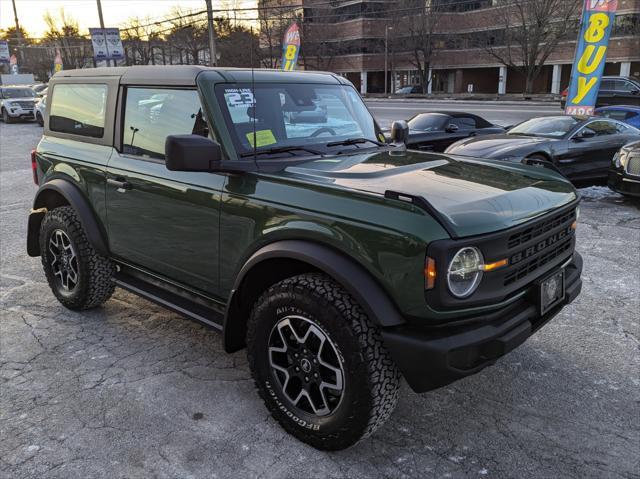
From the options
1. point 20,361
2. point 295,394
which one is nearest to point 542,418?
point 295,394

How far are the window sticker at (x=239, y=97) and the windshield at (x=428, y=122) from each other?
9.78m

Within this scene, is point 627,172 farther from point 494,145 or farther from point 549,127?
point 549,127

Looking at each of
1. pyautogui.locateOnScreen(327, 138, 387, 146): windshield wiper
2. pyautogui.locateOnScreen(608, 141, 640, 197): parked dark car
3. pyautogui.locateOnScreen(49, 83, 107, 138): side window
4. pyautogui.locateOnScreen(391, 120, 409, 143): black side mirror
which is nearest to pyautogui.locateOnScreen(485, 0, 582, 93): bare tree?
pyautogui.locateOnScreen(608, 141, 640, 197): parked dark car

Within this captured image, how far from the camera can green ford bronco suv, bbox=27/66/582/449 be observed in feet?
8.20

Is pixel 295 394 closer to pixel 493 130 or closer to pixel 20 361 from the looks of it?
pixel 20 361

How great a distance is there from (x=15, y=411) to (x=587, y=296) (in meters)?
4.56

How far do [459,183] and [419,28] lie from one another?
6173 centimetres

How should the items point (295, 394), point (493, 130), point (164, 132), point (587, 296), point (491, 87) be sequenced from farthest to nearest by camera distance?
point (491, 87), point (493, 130), point (587, 296), point (164, 132), point (295, 394)

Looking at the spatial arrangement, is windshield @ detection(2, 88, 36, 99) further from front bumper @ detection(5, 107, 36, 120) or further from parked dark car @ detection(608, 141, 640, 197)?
parked dark car @ detection(608, 141, 640, 197)

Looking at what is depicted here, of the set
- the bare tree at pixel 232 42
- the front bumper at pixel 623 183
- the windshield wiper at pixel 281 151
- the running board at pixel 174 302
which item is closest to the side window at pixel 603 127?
the front bumper at pixel 623 183

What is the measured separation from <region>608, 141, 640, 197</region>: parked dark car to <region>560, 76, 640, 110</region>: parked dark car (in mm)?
15548

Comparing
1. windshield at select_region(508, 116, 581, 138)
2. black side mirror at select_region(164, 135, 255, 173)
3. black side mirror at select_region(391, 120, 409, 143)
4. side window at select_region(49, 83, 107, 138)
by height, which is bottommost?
windshield at select_region(508, 116, 581, 138)

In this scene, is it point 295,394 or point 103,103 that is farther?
point 103,103

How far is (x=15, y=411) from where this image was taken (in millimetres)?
3250
